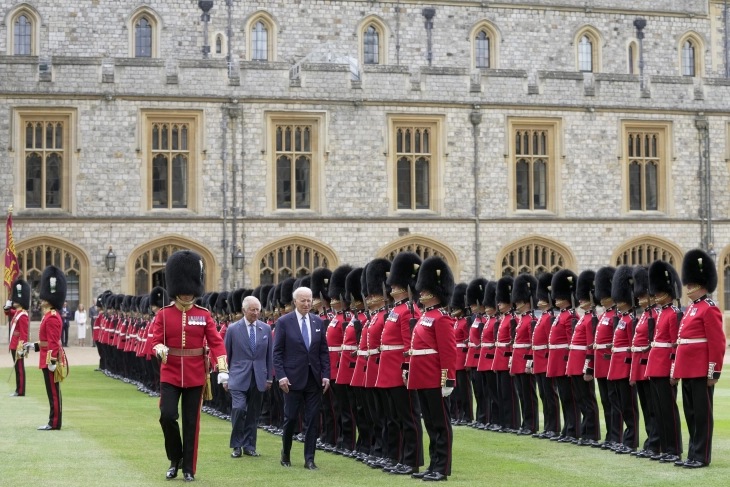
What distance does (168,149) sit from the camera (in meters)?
27.4

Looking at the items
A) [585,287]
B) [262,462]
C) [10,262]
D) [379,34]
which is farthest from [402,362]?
[379,34]

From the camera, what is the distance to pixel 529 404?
509 inches

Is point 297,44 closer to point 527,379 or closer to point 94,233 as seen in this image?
point 94,233

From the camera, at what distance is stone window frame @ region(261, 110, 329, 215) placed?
27594 mm

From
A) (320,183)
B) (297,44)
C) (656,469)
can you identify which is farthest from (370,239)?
(656,469)

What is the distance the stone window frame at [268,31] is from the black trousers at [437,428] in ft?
77.7

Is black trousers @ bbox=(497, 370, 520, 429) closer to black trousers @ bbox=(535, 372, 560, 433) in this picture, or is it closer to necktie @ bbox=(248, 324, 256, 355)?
black trousers @ bbox=(535, 372, 560, 433)

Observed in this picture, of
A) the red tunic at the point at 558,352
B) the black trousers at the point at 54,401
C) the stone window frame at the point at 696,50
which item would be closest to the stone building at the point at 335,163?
the stone window frame at the point at 696,50

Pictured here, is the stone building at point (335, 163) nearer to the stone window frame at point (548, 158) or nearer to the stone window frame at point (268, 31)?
the stone window frame at point (548, 158)

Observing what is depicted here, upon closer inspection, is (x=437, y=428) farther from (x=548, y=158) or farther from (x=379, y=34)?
(x=379, y=34)

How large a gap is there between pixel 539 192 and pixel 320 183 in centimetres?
529

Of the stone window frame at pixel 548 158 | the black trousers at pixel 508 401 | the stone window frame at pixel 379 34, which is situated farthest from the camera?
the stone window frame at pixel 379 34

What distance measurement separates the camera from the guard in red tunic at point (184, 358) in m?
9.62

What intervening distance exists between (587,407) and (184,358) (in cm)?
434
